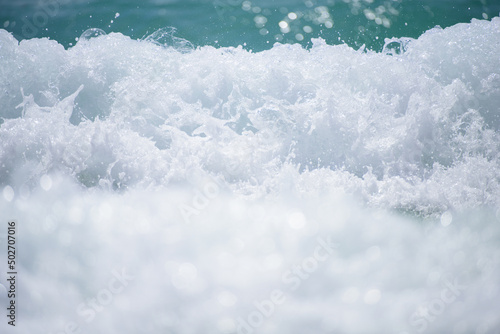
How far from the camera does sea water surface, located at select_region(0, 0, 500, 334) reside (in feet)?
8.55

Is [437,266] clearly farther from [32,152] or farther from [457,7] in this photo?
[457,7]

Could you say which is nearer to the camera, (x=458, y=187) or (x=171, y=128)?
(x=458, y=187)

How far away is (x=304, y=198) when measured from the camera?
3273 mm

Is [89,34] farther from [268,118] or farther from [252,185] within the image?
[252,185]

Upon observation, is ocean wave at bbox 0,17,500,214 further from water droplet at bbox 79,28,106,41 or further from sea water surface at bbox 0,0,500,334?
water droplet at bbox 79,28,106,41

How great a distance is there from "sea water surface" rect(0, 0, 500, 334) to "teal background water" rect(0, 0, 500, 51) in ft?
A: 3.25

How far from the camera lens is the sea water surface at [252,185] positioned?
8.55 feet

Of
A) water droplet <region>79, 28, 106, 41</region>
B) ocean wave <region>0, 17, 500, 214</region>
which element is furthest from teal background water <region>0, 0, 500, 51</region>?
ocean wave <region>0, 17, 500, 214</region>

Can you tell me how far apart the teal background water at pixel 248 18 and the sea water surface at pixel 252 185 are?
0.99m

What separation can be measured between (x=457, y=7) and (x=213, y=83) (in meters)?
4.71

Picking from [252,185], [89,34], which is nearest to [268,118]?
[252,185]

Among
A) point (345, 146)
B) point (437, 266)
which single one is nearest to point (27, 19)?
point (345, 146)

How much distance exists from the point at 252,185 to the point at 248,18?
13.3ft

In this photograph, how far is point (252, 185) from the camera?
11.5ft
